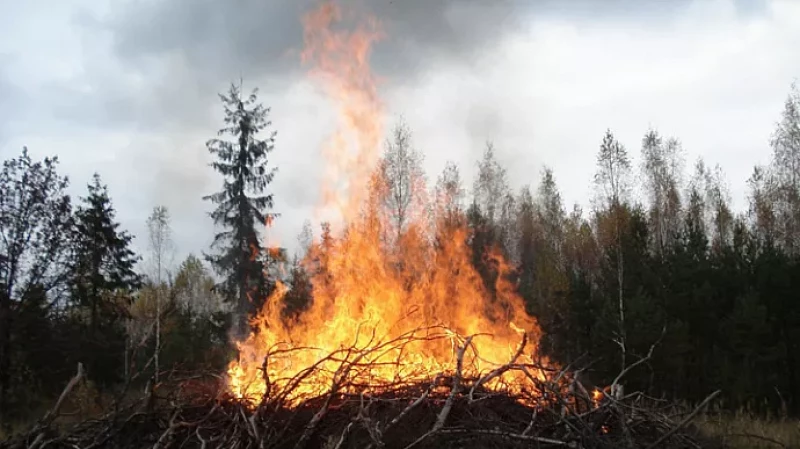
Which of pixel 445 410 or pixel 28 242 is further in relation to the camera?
pixel 28 242

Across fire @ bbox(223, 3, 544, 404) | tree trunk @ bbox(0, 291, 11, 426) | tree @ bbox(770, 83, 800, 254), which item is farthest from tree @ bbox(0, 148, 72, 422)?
tree @ bbox(770, 83, 800, 254)

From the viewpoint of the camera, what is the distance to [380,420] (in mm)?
5648

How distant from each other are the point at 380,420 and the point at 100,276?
18788 mm

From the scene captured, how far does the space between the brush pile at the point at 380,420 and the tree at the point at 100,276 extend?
45.2 ft

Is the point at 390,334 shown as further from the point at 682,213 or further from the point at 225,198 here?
the point at 682,213

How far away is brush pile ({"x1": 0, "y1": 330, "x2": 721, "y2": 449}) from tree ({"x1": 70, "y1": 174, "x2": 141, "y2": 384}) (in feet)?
45.2

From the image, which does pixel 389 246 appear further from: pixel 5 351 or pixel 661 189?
pixel 661 189

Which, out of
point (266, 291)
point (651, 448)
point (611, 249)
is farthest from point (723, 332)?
point (651, 448)

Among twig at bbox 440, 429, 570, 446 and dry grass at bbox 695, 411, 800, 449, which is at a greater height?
twig at bbox 440, 429, 570, 446

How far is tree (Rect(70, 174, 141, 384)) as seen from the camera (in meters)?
19.7

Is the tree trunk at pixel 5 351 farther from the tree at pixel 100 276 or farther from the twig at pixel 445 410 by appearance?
the twig at pixel 445 410

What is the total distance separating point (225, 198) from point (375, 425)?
19988 millimetres

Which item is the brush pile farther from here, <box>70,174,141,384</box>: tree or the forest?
<box>70,174,141,384</box>: tree

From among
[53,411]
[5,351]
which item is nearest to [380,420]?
[53,411]
